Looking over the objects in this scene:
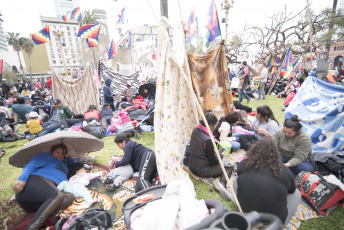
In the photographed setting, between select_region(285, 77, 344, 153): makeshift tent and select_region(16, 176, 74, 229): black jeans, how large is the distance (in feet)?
14.9

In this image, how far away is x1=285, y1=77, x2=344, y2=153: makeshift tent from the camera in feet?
10.4

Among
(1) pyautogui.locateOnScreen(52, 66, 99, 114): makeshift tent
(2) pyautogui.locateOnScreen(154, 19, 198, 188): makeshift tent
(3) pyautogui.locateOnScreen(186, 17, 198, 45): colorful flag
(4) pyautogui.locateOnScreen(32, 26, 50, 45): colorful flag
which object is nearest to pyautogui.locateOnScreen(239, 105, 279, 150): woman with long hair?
(2) pyautogui.locateOnScreen(154, 19, 198, 188): makeshift tent

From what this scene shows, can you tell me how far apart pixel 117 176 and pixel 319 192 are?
315cm

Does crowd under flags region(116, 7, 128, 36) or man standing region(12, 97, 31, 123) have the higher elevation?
crowd under flags region(116, 7, 128, 36)

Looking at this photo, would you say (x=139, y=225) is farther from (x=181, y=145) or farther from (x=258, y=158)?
(x=181, y=145)

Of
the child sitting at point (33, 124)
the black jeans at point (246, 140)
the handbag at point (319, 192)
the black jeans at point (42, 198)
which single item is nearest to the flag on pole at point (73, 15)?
the child sitting at point (33, 124)

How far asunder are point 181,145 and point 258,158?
189 centimetres

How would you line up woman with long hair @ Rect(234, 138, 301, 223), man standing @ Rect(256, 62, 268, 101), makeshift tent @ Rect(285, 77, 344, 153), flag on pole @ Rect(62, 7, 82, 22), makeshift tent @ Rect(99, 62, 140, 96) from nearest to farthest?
woman with long hair @ Rect(234, 138, 301, 223) < makeshift tent @ Rect(285, 77, 344, 153) < man standing @ Rect(256, 62, 268, 101) < flag on pole @ Rect(62, 7, 82, 22) < makeshift tent @ Rect(99, 62, 140, 96)

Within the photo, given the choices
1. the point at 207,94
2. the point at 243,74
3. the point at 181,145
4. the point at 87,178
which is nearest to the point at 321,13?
the point at 243,74

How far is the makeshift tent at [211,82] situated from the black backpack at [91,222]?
13.3ft

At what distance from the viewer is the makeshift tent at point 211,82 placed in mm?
5238

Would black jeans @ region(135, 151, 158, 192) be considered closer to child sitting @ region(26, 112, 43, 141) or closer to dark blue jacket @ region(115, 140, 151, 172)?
dark blue jacket @ region(115, 140, 151, 172)

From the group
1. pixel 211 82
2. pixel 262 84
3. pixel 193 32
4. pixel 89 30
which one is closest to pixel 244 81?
pixel 262 84

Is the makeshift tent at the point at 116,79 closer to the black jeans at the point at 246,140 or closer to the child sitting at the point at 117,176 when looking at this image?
the child sitting at the point at 117,176
